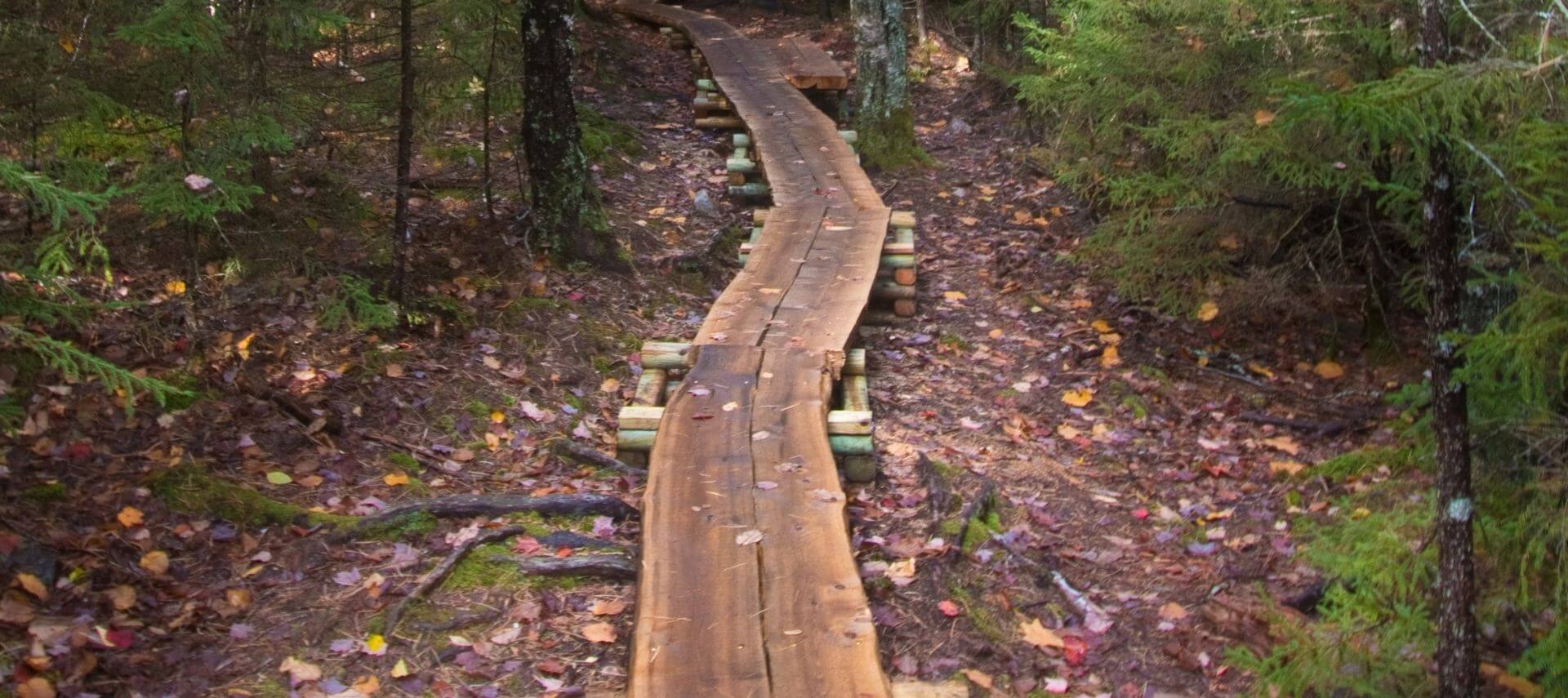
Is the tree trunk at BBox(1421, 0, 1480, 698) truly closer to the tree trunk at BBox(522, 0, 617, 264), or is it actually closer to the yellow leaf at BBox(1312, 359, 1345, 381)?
the yellow leaf at BBox(1312, 359, 1345, 381)

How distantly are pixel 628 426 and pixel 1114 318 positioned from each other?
154 inches

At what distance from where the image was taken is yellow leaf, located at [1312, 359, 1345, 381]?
694 centimetres

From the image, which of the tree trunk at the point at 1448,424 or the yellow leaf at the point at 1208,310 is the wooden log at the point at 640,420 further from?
the yellow leaf at the point at 1208,310

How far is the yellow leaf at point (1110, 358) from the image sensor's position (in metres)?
7.18

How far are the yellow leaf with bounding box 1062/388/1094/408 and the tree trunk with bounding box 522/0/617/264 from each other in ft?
10.7

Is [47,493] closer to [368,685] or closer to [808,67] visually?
[368,685]

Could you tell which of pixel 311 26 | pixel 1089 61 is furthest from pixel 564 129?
pixel 1089 61

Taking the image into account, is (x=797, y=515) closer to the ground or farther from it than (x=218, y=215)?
closer to the ground

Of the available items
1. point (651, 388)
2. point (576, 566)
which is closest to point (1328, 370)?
point (651, 388)

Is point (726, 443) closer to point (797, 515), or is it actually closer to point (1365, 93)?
point (797, 515)

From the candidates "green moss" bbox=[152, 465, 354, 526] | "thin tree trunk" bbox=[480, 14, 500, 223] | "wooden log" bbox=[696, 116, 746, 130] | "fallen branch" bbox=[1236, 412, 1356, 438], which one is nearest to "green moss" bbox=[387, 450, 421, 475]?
"green moss" bbox=[152, 465, 354, 526]

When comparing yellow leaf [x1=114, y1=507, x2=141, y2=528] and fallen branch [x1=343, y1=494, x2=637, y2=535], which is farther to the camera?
fallen branch [x1=343, y1=494, x2=637, y2=535]

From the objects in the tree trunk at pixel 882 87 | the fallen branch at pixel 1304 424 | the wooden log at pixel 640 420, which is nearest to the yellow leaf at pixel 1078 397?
the fallen branch at pixel 1304 424

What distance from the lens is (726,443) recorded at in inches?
200
